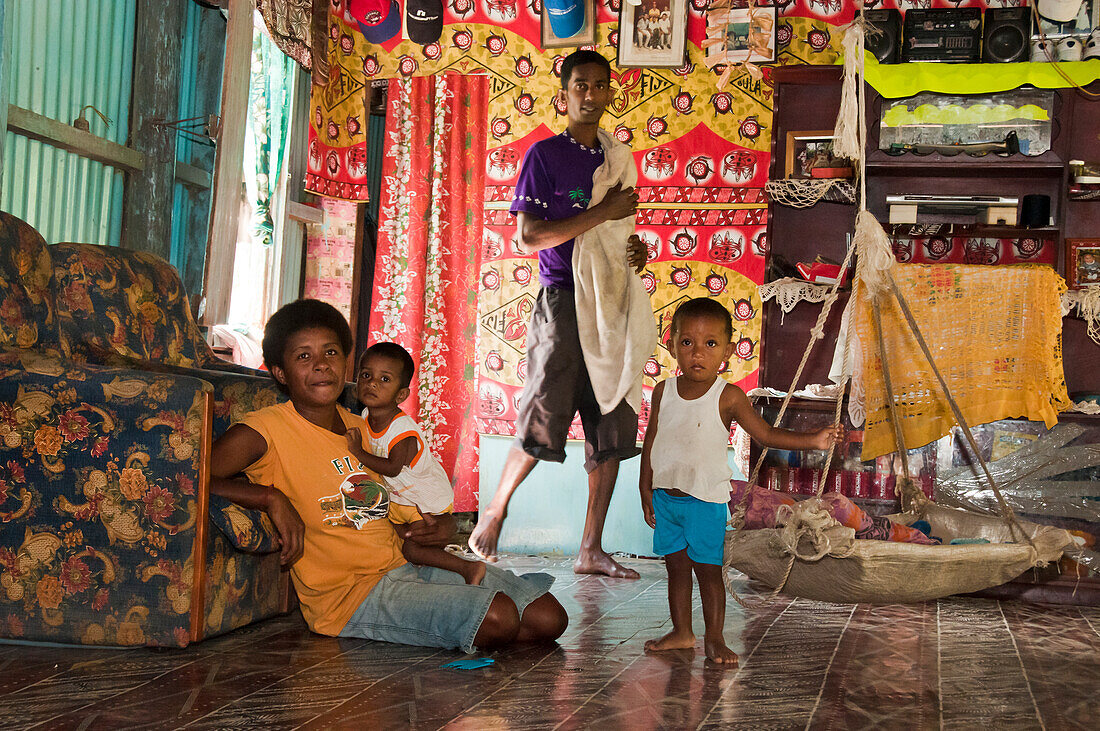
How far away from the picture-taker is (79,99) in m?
3.54

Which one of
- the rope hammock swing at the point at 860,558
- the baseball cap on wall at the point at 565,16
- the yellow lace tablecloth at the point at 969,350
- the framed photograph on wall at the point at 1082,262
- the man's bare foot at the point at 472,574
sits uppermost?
the baseball cap on wall at the point at 565,16

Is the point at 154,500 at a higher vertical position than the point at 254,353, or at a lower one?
lower

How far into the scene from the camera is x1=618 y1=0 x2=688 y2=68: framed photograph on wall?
467 cm

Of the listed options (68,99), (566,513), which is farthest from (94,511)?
(566,513)

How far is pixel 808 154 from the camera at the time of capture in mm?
4496

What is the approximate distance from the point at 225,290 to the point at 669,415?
219 centimetres

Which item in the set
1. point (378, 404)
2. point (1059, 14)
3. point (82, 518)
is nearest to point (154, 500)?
point (82, 518)

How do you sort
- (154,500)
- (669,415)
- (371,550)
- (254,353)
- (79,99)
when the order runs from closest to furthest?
(154,500)
(371,550)
(669,415)
(79,99)
(254,353)

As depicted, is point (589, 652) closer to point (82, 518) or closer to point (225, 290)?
point (82, 518)

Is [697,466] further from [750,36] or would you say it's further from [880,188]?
[750,36]

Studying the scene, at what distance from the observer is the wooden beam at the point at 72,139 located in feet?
10.7

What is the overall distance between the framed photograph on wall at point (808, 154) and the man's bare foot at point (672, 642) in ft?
8.58

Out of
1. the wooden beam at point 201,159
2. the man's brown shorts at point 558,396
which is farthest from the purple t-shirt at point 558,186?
the wooden beam at point 201,159

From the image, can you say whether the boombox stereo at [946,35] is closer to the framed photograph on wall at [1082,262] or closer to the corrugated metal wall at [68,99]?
the framed photograph on wall at [1082,262]
